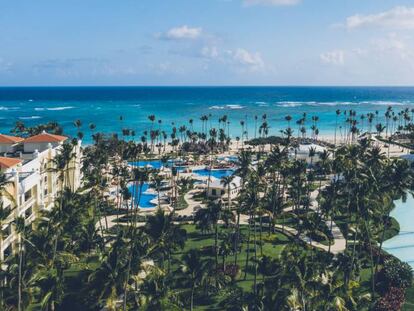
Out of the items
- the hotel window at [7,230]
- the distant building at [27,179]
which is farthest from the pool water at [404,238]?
the hotel window at [7,230]

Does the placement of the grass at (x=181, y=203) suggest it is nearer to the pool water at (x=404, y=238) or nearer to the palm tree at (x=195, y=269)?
the pool water at (x=404, y=238)

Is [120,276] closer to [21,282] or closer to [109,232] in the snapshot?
[21,282]

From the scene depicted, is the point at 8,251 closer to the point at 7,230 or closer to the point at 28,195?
the point at 7,230

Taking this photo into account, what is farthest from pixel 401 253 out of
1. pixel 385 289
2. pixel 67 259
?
pixel 67 259

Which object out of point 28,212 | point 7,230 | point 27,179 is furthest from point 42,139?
point 7,230

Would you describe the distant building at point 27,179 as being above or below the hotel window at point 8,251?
above

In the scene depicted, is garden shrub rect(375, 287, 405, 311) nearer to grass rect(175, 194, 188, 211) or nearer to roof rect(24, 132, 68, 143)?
grass rect(175, 194, 188, 211)
